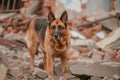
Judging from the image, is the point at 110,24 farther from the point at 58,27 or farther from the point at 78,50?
the point at 58,27

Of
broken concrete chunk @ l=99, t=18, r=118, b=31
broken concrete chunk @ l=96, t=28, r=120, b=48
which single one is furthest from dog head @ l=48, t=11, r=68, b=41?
broken concrete chunk @ l=99, t=18, r=118, b=31

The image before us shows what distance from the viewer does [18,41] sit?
13.5 m

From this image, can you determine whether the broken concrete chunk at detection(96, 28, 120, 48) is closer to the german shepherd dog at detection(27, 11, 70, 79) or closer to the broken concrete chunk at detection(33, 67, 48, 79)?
the german shepherd dog at detection(27, 11, 70, 79)

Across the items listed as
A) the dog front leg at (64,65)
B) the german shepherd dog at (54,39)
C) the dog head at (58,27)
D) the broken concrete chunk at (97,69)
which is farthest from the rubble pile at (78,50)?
the dog head at (58,27)

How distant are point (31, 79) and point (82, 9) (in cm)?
670

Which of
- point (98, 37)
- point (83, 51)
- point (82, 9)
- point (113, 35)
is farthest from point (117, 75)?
point (82, 9)

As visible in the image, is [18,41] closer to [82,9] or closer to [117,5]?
[82,9]

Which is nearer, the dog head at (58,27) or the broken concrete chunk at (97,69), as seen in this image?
the dog head at (58,27)

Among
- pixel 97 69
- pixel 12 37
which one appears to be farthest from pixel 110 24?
pixel 97 69

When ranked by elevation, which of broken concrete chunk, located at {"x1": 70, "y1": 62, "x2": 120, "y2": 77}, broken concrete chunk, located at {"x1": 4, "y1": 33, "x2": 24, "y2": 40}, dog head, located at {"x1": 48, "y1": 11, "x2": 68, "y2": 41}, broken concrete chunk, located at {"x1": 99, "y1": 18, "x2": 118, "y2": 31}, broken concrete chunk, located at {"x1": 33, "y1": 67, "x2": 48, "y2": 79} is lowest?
broken concrete chunk, located at {"x1": 4, "y1": 33, "x2": 24, "y2": 40}

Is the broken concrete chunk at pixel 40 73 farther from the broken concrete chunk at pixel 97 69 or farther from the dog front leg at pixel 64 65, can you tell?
the broken concrete chunk at pixel 97 69

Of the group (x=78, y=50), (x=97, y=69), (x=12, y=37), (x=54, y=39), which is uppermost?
(x=54, y=39)

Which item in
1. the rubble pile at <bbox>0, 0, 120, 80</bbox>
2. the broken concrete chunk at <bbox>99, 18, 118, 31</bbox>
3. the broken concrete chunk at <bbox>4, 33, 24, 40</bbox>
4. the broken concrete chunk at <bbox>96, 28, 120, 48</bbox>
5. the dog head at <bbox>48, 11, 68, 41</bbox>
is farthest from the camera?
the broken concrete chunk at <bbox>99, 18, 118, 31</bbox>

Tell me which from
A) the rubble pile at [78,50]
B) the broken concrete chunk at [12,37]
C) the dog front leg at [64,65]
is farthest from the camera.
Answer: the broken concrete chunk at [12,37]
